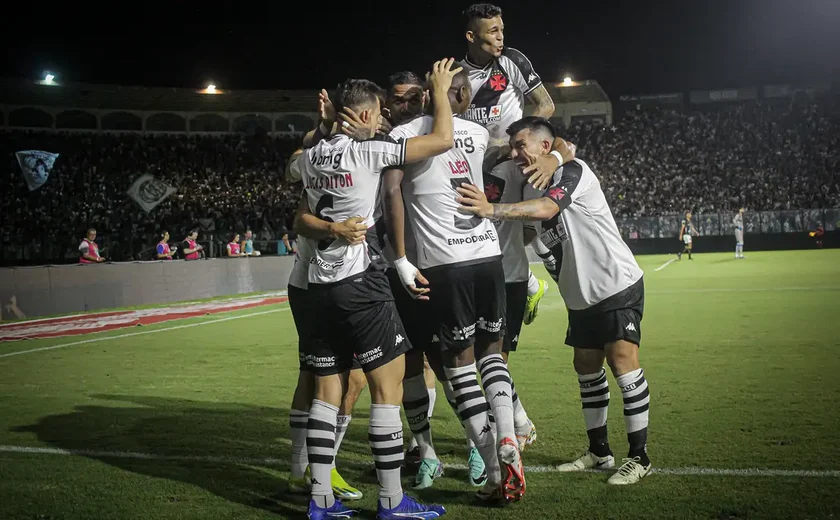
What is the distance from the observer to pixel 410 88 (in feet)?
15.7

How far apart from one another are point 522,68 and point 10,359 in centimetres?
872

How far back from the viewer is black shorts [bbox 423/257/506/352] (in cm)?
457

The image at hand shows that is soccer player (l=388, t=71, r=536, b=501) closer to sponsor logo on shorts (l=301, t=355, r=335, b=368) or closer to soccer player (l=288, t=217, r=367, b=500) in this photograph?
soccer player (l=288, t=217, r=367, b=500)

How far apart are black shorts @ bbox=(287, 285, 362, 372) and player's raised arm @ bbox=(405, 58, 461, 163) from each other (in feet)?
3.18

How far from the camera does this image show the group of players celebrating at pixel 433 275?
4242 millimetres

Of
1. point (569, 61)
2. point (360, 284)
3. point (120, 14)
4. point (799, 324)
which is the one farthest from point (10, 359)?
point (569, 61)

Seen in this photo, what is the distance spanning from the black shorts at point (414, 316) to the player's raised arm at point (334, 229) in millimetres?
602

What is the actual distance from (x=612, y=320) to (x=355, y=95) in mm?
2108

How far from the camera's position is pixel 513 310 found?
5.64 meters

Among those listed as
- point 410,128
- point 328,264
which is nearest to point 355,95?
point 410,128

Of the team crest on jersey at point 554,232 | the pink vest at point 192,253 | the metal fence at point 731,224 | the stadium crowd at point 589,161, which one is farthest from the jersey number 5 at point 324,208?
the metal fence at point 731,224

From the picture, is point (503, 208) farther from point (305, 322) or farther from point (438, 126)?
point (305, 322)

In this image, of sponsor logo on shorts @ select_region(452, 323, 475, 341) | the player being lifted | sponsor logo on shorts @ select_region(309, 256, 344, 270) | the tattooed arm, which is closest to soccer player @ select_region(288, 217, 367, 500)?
sponsor logo on shorts @ select_region(309, 256, 344, 270)

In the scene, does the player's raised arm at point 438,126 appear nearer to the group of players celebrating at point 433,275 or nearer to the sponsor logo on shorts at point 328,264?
the group of players celebrating at point 433,275
